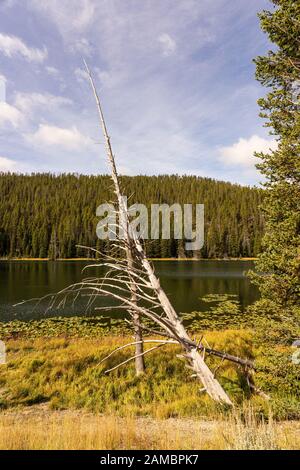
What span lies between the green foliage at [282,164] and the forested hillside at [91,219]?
64.3 m

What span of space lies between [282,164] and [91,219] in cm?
11093

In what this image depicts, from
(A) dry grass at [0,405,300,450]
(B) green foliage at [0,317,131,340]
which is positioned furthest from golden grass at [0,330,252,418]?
(B) green foliage at [0,317,131,340]

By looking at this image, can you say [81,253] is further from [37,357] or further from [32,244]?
[37,357]

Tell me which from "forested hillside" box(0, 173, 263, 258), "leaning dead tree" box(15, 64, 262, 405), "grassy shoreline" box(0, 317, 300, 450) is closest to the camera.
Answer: "grassy shoreline" box(0, 317, 300, 450)

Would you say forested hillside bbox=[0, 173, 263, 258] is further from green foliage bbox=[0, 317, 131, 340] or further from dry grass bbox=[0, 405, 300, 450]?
dry grass bbox=[0, 405, 300, 450]

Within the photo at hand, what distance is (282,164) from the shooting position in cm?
A: 754

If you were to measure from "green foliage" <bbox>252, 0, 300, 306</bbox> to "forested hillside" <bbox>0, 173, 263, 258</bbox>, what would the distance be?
211ft

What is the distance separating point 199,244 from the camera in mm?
109875

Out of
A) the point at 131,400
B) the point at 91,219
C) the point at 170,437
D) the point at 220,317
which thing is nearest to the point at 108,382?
the point at 131,400

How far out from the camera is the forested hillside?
107438 millimetres

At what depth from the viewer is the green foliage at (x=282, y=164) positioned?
7.20 metres

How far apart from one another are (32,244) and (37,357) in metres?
103

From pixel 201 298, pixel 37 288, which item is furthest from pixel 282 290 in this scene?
pixel 37 288

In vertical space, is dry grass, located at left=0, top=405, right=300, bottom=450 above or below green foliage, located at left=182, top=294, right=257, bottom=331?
above
